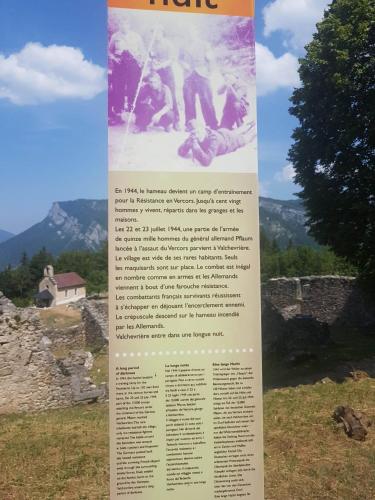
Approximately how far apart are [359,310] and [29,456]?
18.5m

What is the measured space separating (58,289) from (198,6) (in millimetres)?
58677

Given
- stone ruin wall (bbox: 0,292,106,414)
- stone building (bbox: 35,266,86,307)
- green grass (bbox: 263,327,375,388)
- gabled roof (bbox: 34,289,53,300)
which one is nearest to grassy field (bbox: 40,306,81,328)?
stone ruin wall (bbox: 0,292,106,414)

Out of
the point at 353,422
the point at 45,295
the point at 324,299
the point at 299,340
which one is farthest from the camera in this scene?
the point at 45,295

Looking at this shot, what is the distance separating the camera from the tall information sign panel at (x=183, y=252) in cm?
382

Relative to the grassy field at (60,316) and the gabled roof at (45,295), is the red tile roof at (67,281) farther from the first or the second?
the grassy field at (60,316)

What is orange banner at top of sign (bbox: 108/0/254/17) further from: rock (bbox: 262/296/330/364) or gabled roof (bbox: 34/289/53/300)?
gabled roof (bbox: 34/289/53/300)

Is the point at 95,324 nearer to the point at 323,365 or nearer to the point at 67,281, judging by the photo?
the point at 323,365

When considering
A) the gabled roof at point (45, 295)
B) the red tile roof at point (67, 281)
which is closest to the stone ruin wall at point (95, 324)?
the gabled roof at point (45, 295)

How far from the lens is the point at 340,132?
42.8 ft

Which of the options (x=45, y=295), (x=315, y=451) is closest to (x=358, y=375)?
(x=315, y=451)

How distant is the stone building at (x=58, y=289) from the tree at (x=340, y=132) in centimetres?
4627

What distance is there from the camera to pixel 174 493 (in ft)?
12.6

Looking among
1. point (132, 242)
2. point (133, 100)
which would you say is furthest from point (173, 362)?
point (133, 100)

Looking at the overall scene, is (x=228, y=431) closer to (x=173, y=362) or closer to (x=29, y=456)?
(x=173, y=362)
